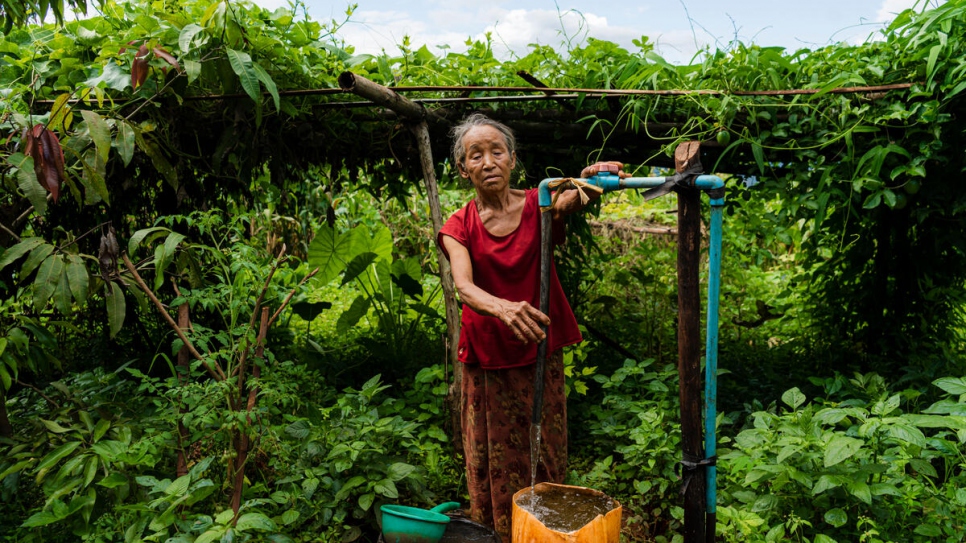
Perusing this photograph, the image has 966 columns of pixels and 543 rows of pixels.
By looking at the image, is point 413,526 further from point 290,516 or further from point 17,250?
point 17,250

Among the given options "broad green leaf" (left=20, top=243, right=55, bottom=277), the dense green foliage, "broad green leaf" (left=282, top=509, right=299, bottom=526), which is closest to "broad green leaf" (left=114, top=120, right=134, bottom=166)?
the dense green foliage

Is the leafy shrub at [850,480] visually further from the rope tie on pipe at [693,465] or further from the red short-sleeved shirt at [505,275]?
the red short-sleeved shirt at [505,275]

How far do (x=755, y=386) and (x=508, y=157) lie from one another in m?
2.12

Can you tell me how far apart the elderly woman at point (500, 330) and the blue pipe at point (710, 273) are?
0.20 meters

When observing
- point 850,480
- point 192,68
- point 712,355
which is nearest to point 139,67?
point 192,68

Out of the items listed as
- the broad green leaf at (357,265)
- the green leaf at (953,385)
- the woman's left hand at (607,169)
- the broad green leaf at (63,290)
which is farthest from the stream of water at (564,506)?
the broad green leaf at (357,265)

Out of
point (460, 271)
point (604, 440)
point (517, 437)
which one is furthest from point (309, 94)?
point (604, 440)

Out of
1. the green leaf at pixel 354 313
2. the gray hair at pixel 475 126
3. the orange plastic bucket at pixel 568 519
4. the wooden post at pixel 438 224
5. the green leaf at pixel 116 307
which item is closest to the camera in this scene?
the orange plastic bucket at pixel 568 519

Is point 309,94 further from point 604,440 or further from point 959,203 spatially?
point 959,203

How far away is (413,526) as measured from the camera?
6.79 feet

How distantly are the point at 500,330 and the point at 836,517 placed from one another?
3.71 ft

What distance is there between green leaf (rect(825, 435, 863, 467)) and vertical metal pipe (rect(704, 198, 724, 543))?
344mm

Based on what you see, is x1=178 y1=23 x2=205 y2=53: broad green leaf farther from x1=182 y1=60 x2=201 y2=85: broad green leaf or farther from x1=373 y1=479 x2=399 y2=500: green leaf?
x1=373 y1=479 x2=399 y2=500: green leaf

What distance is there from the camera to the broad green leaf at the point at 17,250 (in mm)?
2055
